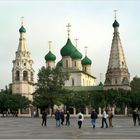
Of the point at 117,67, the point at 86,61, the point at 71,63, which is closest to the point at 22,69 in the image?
the point at 71,63

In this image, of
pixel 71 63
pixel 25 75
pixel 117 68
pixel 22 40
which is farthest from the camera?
pixel 25 75

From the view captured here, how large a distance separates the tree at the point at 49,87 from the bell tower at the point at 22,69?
32402 mm

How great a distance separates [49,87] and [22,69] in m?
33.5

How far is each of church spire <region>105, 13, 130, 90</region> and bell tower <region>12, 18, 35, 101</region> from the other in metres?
23.6

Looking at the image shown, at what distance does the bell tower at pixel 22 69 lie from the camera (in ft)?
384

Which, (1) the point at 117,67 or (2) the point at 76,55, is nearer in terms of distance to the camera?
(1) the point at 117,67

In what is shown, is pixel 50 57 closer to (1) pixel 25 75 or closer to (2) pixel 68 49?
(2) pixel 68 49

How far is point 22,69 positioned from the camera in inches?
4604

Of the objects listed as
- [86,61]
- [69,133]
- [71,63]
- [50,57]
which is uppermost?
[50,57]

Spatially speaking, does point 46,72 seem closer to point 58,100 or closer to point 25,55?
A: point 58,100

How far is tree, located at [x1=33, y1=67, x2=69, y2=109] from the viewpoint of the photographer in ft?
275

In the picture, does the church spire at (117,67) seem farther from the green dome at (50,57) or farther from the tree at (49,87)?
the tree at (49,87)

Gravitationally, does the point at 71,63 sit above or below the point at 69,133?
above

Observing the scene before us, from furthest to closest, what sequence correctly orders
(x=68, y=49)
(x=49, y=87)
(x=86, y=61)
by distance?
(x=86, y=61)
(x=68, y=49)
(x=49, y=87)
